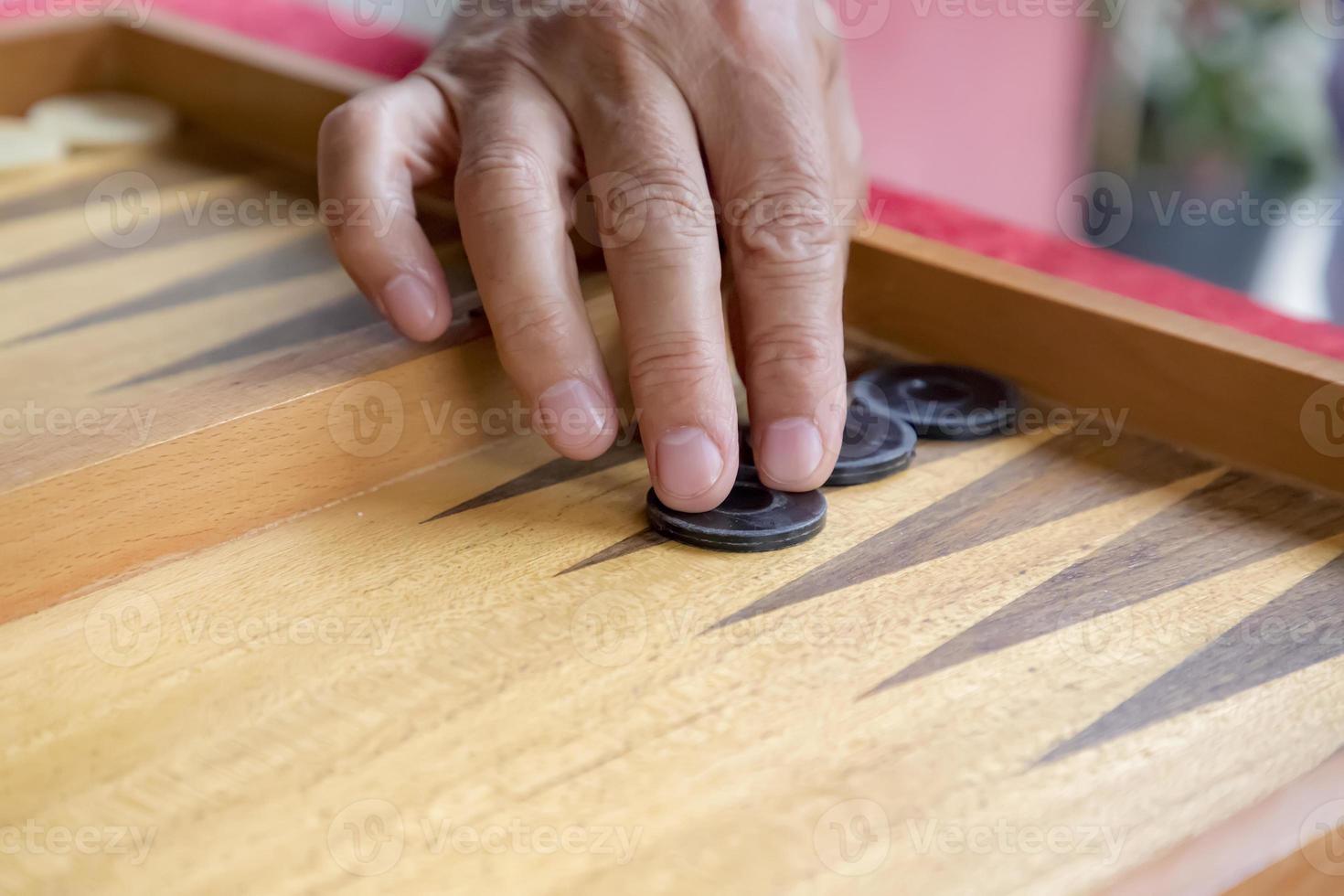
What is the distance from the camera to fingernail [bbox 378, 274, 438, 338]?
2.72ft

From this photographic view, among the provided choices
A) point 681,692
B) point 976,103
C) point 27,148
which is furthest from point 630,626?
point 976,103

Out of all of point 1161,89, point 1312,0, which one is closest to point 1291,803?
point 1312,0

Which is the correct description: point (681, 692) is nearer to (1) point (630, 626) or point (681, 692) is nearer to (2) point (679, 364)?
(1) point (630, 626)

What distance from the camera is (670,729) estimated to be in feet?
1.91

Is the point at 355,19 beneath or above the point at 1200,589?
above

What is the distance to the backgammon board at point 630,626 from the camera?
0.52 metres

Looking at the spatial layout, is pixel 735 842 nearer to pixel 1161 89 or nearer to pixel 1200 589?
pixel 1200 589

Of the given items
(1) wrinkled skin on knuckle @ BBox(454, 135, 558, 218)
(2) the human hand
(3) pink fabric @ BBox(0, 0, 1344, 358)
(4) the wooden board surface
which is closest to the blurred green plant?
(3) pink fabric @ BBox(0, 0, 1344, 358)

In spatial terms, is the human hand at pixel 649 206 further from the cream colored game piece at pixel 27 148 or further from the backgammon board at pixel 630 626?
the cream colored game piece at pixel 27 148

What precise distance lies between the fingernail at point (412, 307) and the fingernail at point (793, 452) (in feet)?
0.78

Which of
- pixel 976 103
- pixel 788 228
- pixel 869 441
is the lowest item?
pixel 976 103

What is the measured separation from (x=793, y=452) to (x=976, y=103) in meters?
2.53

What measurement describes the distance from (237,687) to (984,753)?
1.16 feet

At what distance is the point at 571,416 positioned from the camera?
787mm
